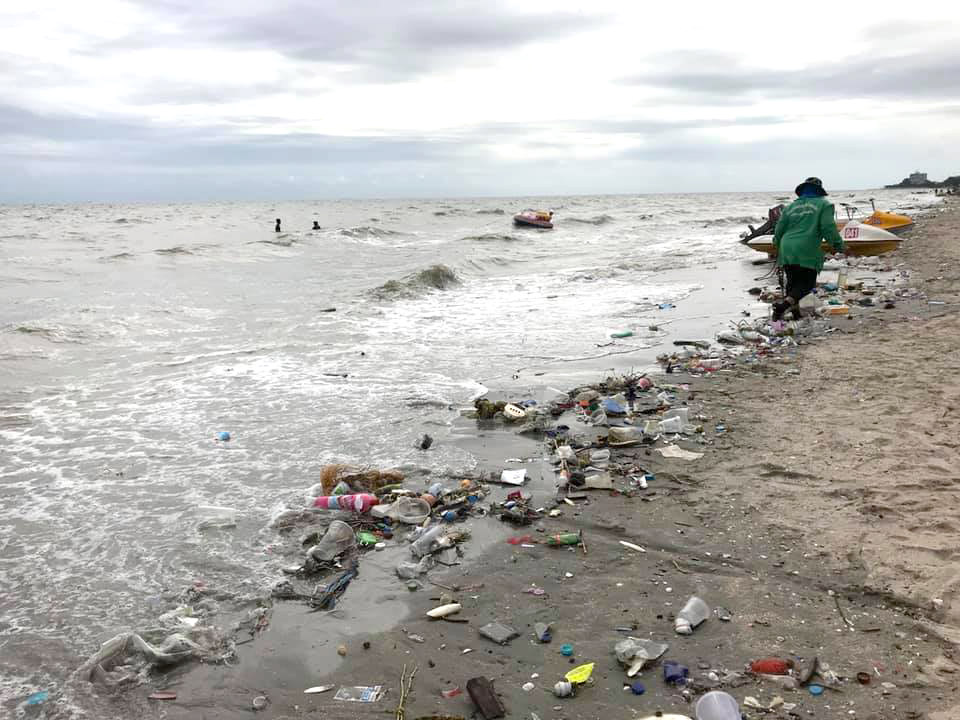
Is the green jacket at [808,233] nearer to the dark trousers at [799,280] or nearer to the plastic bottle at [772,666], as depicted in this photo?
the dark trousers at [799,280]

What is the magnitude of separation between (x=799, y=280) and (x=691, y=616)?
7835 millimetres

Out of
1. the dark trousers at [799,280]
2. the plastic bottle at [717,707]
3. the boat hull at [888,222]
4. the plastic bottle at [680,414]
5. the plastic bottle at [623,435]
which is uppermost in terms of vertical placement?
the boat hull at [888,222]

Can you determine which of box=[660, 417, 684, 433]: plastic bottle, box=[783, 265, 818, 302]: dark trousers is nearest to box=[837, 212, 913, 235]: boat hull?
box=[783, 265, 818, 302]: dark trousers

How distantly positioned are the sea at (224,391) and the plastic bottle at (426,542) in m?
0.88

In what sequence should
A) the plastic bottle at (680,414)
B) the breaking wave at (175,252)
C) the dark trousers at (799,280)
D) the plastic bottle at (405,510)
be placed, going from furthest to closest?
the breaking wave at (175,252)
the dark trousers at (799,280)
the plastic bottle at (680,414)
the plastic bottle at (405,510)

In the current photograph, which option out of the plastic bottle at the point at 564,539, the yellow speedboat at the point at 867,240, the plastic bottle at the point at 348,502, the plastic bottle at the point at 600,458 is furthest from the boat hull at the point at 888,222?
the plastic bottle at the point at 348,502

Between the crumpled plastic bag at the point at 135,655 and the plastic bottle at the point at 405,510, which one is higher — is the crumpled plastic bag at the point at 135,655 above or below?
below

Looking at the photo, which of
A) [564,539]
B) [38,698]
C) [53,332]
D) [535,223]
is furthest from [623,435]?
[535,223]

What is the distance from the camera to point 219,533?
4645 millimetres

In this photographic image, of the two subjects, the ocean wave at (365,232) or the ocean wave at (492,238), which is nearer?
the ocean wave at (492,238)

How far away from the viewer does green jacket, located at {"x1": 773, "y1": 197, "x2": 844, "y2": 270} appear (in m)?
9.13

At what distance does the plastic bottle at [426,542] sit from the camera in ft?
14.1

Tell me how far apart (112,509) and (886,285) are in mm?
13813

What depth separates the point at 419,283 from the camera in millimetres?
18062
